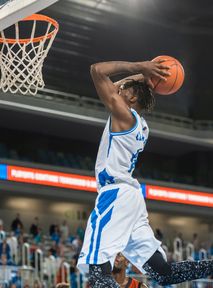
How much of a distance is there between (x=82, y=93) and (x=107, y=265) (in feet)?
76.4

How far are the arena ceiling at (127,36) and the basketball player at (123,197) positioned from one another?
16.0 meters

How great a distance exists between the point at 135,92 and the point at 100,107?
23.8m

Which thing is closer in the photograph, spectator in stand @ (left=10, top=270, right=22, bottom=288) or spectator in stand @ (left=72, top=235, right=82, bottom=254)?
spectator in stand @ (left=10, top=270, right=22, bottom=288)

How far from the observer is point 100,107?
30266 millimetres

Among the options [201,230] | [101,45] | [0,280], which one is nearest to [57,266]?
[0,280]

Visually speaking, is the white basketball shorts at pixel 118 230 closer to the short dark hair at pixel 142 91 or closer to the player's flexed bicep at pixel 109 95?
the player's flexed bicep at pixel 109 95

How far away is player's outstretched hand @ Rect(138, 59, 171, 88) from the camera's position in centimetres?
630

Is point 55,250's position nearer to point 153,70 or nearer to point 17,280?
point 17,280

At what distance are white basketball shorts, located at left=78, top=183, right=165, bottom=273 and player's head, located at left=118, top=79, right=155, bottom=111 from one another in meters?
0.66

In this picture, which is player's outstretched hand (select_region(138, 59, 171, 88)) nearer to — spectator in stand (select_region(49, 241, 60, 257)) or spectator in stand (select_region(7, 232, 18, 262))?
spectator in stand (select_region(7, 232, 18, 262))

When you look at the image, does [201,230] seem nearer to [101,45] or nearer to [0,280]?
[101,45]

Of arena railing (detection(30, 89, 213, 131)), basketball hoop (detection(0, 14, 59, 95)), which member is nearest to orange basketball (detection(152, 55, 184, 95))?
basketball hoop (detection(0, 14, 59, 95))

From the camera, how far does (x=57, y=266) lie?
19.1m

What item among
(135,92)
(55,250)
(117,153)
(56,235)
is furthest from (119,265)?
(56,235)
